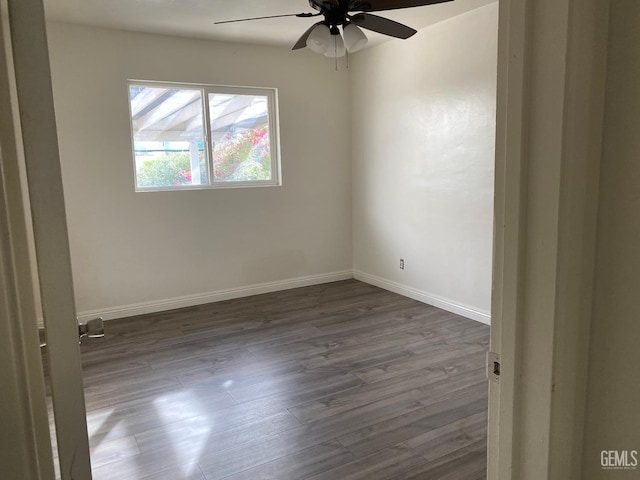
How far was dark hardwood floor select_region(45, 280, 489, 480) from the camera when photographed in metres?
2.17

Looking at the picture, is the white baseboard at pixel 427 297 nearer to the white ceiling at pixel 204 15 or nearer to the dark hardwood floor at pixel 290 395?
the dark hardwood floor at pixel 290 395

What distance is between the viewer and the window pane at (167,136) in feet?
14.1

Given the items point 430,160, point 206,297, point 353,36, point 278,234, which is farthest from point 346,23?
point 206,297

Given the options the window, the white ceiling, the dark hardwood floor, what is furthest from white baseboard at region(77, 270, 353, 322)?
the white ceiling

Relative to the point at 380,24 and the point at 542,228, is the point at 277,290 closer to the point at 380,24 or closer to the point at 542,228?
the point at 380,24

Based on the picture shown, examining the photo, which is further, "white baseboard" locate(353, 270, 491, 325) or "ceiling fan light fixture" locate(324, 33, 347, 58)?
"white baseboard" locate(353, 270, 491, 325)

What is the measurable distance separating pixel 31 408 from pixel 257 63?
14.7 ft

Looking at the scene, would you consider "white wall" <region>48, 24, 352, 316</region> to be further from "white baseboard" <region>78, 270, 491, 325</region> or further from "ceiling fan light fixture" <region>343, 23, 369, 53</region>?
"ceiling fan light fixture" <region>343, 23, 369, 53</region>

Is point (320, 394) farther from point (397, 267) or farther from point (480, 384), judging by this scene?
point (397, 267)

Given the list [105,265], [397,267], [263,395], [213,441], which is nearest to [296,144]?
[397,267]

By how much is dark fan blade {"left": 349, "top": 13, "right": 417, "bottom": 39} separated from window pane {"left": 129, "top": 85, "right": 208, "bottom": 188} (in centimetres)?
214

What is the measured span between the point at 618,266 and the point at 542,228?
15 cm

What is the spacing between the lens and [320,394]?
2.80 m

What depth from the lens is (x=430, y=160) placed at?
4.27 m
